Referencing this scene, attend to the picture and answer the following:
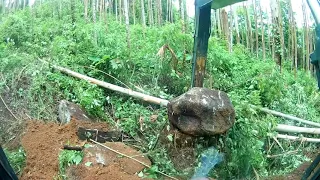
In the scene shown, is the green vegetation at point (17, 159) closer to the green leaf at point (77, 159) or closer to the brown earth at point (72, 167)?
the brown earth at point (72, 167)

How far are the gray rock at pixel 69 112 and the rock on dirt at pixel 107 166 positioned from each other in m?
0.96

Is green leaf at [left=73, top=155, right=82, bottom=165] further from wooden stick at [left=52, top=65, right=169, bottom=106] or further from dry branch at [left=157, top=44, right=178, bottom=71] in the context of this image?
dry branch at [left=157, top=44, right=178, bottom=71]

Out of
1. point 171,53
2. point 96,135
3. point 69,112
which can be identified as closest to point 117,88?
point 69,112

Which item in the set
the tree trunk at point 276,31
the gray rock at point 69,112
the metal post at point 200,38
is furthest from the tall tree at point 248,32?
the gray rock at point 69,112

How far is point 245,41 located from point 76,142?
12.7 metres

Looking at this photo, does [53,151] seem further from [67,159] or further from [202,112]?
[202,112]

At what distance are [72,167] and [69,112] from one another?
53.9 inches

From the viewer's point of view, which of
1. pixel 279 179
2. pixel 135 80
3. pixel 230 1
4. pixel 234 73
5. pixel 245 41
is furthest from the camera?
pixel 245 41

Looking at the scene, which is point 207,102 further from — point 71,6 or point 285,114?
point 71,6

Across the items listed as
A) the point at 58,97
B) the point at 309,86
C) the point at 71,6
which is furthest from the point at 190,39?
the point at 71,6

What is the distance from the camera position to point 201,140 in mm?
5195

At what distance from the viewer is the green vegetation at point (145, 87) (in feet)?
18.3

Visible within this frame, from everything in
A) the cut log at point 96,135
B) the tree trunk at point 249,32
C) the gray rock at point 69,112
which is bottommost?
the cut log at point 96,135

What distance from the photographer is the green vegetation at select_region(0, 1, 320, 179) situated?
5.58 m
